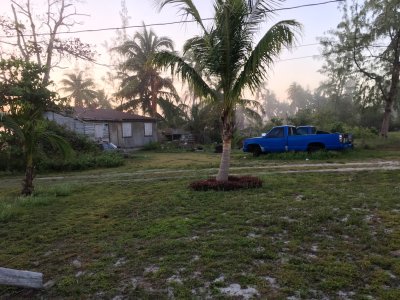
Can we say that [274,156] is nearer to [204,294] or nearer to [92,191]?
[92,191]

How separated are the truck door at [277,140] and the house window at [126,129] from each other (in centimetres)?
1452

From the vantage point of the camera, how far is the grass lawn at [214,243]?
3678mm

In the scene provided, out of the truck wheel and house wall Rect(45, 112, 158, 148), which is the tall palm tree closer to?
house wall Rect(45, 112, 158, 148)

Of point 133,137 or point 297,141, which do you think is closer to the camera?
point 297,141

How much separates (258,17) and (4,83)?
1321 centimetres

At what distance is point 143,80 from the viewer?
3575 cm

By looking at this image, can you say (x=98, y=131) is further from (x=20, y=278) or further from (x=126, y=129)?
(x=20, y=278)

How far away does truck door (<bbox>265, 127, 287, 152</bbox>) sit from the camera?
16594 millimetres

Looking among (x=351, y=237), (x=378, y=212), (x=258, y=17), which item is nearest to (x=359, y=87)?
(x=258, y=17)

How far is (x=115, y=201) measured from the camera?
8.35m

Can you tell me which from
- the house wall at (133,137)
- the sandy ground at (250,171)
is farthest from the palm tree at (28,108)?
the house wall at (133,137)

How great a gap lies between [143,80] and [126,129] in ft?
31.2

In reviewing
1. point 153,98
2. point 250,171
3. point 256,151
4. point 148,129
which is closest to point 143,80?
point 153,98

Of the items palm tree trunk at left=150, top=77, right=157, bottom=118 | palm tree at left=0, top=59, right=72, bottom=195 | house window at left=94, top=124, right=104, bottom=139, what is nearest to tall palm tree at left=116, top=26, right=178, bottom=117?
palm tree trunk at left=150, top=77, right=157, bottom=118
